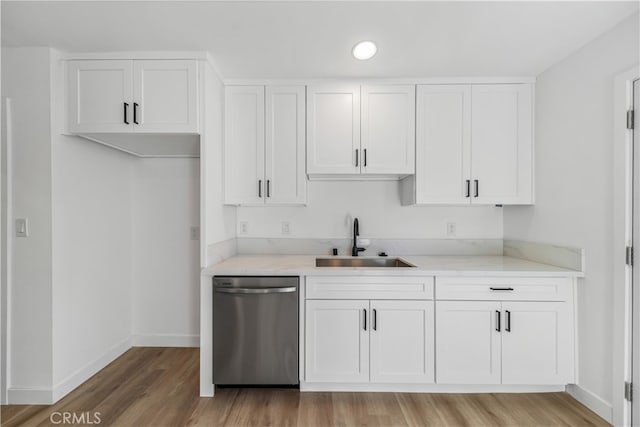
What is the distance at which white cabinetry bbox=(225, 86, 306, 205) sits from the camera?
8.73 ft

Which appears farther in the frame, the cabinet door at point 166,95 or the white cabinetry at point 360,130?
the white cabinetry at point 360,130

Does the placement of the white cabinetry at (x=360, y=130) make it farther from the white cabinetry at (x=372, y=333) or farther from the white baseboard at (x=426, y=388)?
the white baseboard at (x=426, y=388)

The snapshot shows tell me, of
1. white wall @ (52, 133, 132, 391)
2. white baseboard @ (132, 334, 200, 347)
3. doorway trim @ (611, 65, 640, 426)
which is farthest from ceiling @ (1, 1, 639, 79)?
white baseboard @ (132, 334, 200, 347)

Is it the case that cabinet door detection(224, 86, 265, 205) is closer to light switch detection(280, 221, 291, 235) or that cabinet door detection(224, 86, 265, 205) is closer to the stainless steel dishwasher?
light switch detection(280, 221, 291, 235)

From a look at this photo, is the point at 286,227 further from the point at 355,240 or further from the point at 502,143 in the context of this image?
the point at 502,143

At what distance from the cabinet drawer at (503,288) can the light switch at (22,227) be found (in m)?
2.74

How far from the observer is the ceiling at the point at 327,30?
180 cm

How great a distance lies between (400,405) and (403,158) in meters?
1.75

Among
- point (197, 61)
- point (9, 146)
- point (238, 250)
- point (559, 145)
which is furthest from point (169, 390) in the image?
point (559, 145)

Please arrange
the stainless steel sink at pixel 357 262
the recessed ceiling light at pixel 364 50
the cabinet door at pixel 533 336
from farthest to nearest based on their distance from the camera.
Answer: the stainless steel sink at pixel 357 262, the cabinet door at pixel 533 336, the recessed ceiling light at pixel 364 50

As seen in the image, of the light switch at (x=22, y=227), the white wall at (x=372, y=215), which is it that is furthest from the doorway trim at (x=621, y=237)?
the light switch at (x=22, y=227)

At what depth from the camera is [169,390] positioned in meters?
2.38

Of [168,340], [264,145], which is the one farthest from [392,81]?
[168,340]

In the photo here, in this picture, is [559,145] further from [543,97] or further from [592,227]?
[592,227]
